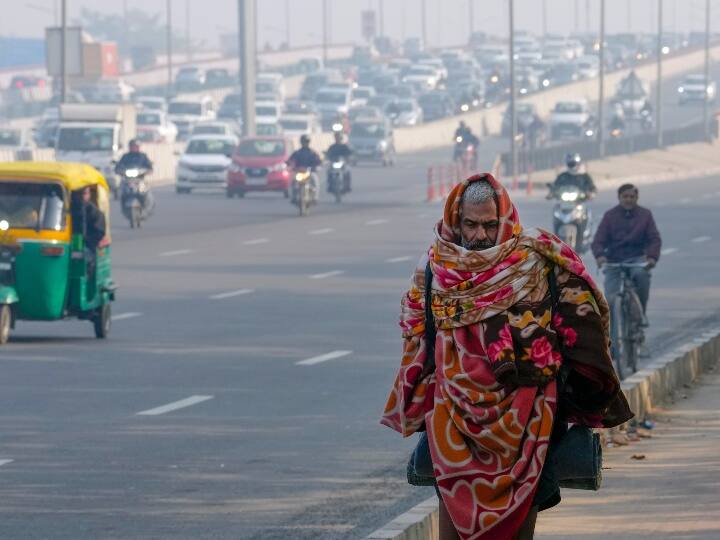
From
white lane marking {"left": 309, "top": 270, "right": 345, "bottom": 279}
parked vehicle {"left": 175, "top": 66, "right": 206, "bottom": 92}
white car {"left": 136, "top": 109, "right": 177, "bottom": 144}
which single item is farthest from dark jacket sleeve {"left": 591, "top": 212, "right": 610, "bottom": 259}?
parked vehicle {"left": 175, "top": 66, "right": 206, "bottom": 92}

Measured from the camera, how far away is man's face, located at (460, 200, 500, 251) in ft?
21.5

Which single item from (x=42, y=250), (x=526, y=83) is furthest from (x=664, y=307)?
(x=526, y=83)

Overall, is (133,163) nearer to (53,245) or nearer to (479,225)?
(53,245)

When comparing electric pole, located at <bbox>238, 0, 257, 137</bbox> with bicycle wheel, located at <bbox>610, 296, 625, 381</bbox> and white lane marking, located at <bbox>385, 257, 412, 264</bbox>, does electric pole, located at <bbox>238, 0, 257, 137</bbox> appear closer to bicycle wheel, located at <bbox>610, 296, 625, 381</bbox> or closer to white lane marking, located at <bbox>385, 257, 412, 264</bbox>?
white lane marking, located at <bbox>385, 257, 412, 264</bbox>

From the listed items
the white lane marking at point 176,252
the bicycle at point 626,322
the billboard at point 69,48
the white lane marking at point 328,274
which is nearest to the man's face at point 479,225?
the bicycle at point 626,322

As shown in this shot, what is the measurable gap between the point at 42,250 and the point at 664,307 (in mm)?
7426

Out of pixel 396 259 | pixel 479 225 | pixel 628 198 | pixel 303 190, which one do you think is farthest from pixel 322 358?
pixel 303 190

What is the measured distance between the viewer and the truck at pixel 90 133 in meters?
53.2

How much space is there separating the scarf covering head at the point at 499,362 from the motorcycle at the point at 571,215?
866 inches

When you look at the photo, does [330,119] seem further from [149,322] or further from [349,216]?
[149,322]

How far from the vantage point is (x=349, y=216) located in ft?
144

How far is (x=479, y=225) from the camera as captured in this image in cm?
657

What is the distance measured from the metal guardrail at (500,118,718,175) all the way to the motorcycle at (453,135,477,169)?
3.27 ft

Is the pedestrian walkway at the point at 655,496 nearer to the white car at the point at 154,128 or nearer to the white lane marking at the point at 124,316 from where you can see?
the white lane marking at the point at 124,316
